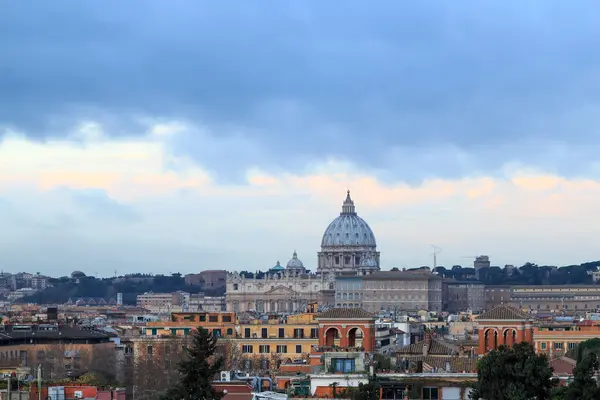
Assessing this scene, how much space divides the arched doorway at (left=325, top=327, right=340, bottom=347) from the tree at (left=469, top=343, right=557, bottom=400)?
2139 centimetres

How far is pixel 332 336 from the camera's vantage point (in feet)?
224

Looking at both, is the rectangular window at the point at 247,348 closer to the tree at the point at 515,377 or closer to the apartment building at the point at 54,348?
the apartment building at the point at 54,348

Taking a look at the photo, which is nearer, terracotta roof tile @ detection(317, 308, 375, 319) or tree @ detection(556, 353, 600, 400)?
tree @ detection(556, 353, 600, 400)

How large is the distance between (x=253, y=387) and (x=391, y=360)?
32.4ft

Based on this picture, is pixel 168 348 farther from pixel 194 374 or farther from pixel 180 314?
pixel 194 374

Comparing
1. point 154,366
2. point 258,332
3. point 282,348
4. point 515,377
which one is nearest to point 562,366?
point 515,377

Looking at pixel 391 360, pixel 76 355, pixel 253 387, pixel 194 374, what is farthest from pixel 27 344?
pixel 194 374

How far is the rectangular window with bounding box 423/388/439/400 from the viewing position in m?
49.0

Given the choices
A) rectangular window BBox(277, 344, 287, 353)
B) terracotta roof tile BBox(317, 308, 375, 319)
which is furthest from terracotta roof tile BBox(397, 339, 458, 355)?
rectangular window BBox(277, 344, 287, 353)

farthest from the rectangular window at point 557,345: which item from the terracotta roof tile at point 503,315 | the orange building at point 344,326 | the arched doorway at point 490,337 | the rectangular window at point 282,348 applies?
the orange building at point 344,326

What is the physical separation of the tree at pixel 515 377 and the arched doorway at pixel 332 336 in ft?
70.2

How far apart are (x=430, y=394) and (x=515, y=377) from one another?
5065mm

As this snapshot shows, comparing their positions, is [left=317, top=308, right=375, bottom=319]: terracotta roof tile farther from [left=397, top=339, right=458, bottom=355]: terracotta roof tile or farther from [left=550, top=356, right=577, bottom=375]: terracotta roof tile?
[left=550, top=356, right=577, bottom=375]: terracotta roof tile

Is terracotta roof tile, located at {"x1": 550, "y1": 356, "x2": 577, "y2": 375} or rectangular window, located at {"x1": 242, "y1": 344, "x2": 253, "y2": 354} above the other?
rectangular window, located at {"x1": 242, "y1": 344, "x2": 253, "y2": 354}
